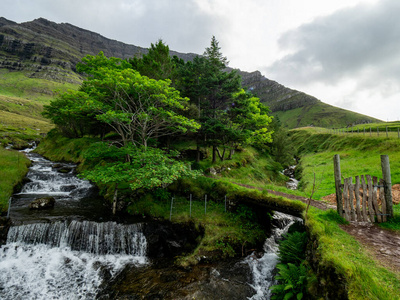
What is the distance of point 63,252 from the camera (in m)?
11.0

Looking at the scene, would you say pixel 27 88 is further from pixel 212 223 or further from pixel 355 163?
pixel 355 163

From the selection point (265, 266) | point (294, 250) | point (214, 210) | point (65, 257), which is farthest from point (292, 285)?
point (65, 257)

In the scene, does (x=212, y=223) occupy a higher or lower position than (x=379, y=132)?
lower

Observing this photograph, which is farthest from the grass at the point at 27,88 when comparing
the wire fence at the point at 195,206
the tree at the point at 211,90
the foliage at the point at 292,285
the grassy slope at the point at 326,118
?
the grassy slope at the point at 326,118

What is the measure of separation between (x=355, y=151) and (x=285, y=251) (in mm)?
32585

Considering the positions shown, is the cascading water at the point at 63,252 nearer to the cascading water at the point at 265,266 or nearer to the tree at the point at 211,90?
the cascading water at the point at 265,266

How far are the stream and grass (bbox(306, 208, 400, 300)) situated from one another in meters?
4.34

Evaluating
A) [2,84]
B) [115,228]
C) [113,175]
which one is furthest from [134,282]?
[2,84]

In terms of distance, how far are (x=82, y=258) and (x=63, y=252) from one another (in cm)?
139

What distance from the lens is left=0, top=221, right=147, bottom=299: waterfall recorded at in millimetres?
8602

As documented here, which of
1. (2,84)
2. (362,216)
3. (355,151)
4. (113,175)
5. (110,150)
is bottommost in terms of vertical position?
(362,216)

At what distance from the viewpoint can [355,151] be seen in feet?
104

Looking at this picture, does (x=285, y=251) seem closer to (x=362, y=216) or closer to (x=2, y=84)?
(x=362, y=216)

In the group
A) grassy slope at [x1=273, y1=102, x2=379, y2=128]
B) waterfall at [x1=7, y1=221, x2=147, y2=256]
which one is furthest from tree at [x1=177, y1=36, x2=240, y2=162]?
grassy slope at [x1=273, y1=102, x2=379, y2=128]
